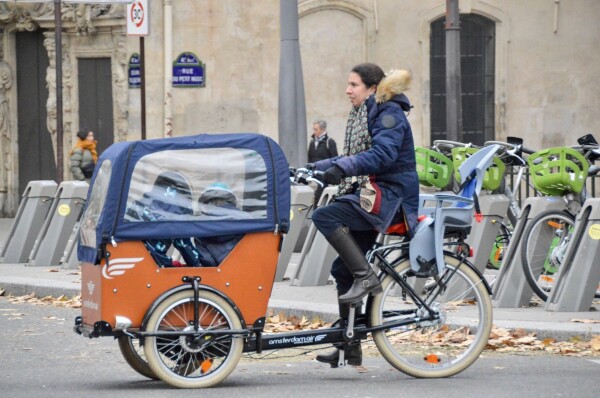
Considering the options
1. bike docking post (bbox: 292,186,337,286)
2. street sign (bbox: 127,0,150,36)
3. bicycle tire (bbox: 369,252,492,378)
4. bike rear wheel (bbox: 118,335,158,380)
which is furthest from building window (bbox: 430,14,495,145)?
bike rear wheel (bbox: 118,335,158,380)

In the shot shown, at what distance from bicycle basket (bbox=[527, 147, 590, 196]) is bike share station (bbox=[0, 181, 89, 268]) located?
6058 mm

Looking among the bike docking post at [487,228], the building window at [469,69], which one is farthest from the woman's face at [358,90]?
the building window at [469,69]

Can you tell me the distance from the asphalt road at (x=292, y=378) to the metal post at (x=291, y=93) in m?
8.74

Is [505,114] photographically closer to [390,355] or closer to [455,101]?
[455,101]

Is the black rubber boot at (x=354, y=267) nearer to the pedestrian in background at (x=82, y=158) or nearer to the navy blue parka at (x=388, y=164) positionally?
the navy blue parka at (x=388, y=164)

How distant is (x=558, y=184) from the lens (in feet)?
37.0

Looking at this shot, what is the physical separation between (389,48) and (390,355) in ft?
57.4

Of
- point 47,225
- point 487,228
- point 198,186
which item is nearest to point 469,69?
point 47,225

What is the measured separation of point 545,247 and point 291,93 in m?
8.03

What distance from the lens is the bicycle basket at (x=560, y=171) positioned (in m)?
11.2

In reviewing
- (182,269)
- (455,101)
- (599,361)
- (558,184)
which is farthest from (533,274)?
(455,101)

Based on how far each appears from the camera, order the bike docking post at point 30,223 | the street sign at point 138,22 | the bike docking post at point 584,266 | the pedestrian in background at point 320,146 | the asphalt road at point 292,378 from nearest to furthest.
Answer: the asphalt road at point 292,378 → the bike docking post at point 584,266 → the bike docking post at point 30,223 → the street sign at point 138,22 → the pedestrian in background at point 320,146

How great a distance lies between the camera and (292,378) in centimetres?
842

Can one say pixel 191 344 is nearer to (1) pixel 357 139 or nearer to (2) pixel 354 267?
(2) pixel 354 267
